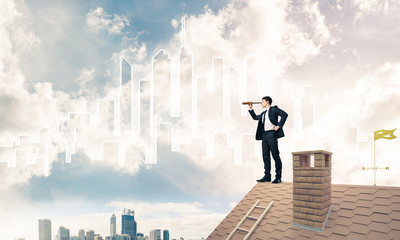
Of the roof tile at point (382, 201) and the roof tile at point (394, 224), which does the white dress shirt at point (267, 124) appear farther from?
the roof tile at point (394, 224)

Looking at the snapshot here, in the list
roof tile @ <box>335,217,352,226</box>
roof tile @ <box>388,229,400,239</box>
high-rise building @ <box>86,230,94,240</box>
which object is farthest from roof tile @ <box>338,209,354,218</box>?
high-rise building @ <box>86,230,94,240</box>

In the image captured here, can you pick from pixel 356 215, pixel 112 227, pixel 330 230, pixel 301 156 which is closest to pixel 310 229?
pixel 330 230

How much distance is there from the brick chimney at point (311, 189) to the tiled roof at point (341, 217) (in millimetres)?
238

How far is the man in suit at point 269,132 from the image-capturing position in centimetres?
980

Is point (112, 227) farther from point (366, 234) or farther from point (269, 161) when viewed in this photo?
point (366, 234)

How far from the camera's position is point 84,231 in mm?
34875

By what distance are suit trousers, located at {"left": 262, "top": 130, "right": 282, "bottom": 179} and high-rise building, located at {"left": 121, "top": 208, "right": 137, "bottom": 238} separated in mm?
32204

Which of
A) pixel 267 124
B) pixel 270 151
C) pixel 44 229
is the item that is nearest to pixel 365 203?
pixel 270 151

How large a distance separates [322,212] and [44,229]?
36208 millimetres

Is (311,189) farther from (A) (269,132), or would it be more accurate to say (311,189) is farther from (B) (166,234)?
(B) (166,234)

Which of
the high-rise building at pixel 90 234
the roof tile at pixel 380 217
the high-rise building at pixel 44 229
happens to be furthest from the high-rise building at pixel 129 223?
the roof tile at pixel 380 217

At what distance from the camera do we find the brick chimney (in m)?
7.22

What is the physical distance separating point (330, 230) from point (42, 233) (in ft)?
118

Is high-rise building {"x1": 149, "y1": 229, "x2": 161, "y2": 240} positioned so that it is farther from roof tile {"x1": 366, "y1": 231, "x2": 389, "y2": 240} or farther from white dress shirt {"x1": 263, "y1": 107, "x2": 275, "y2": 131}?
roof tile {"x1": 366, "y1": 231, "x2": 389, "y2": 240}
